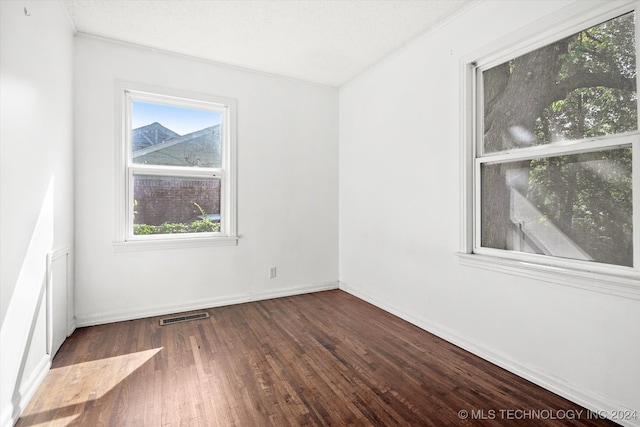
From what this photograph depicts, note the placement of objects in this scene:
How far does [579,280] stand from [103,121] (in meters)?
3.99

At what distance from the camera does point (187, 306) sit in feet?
11.1

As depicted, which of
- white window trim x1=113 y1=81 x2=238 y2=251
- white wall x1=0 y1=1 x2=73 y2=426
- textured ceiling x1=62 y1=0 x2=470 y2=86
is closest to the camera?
white wall x1=0 y1=1 x2=73 y2=426

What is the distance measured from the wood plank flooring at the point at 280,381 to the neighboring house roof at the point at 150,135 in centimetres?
182

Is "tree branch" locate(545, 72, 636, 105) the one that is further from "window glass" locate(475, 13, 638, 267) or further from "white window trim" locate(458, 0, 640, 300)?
"white window trim" locate(458, 0, 640, 300)

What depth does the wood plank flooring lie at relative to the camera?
1.74m

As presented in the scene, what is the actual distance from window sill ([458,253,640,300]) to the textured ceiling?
2021 millimetres

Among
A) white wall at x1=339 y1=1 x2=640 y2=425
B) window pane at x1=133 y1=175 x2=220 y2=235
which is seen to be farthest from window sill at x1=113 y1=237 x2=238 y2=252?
white wall at x1=339 y1=1 x2=640 y2=425

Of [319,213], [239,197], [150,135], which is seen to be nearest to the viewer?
[150,135]

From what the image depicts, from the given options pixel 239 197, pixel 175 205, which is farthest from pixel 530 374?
pixel 175 205

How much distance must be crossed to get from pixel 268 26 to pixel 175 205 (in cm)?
203

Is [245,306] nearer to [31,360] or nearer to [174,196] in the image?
[174,196]

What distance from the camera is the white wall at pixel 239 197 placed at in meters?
3.00

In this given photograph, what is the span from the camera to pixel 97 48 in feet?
9.84

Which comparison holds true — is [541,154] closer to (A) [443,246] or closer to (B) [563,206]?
(B) [563,206]
